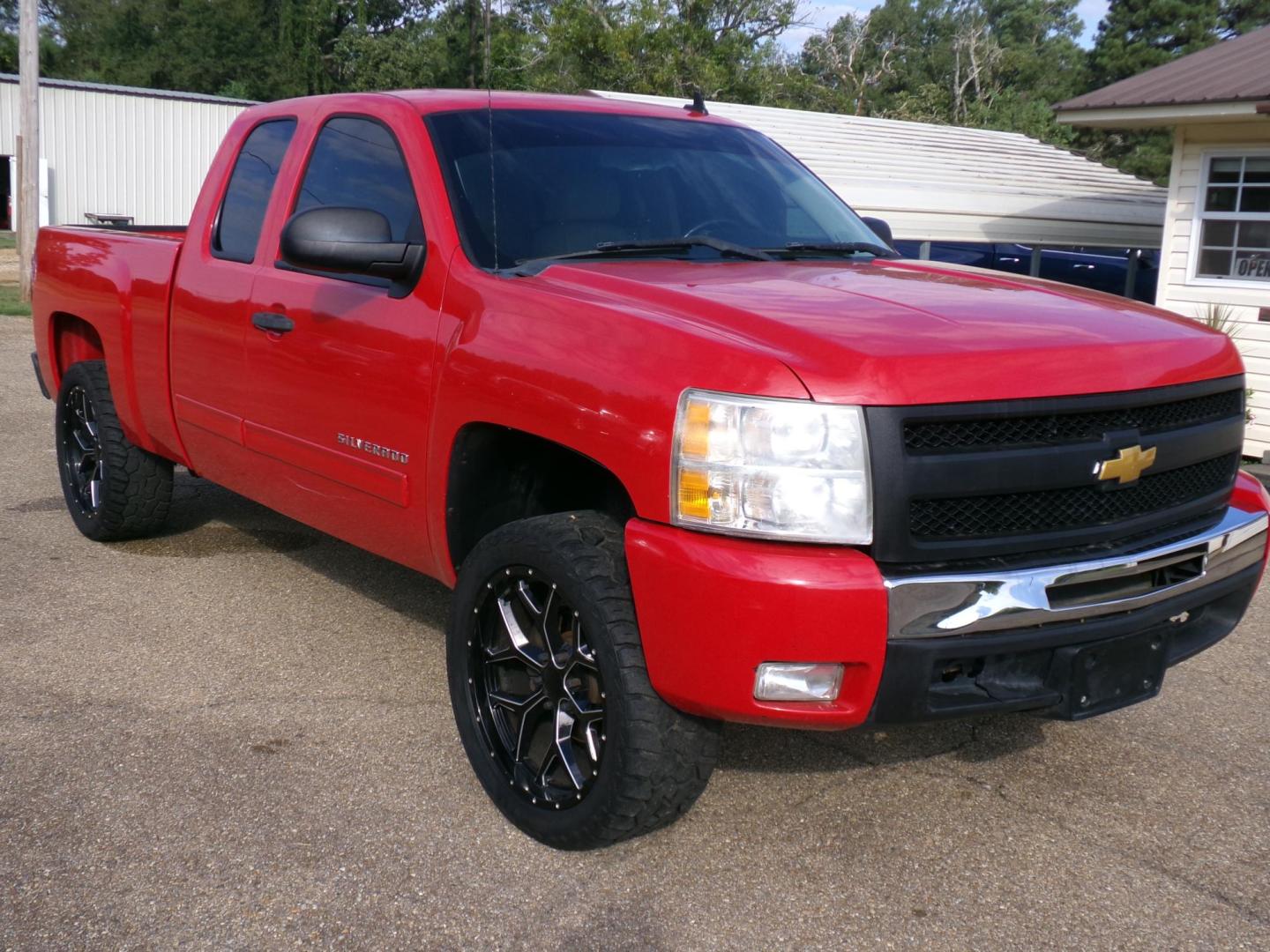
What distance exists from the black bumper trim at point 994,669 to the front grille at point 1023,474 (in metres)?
0.18

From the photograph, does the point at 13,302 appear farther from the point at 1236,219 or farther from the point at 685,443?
the point at 685,443

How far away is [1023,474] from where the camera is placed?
2.98 meters

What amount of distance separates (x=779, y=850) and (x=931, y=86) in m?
48.1

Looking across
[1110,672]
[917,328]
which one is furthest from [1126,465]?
[917,328]

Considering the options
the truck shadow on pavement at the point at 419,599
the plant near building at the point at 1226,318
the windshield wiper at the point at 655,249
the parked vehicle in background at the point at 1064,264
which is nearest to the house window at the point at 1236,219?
the plant near building at the point at 1226,318

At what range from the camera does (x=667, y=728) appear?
3.09 metres

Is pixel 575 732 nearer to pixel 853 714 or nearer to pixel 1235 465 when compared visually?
pixel 853 714

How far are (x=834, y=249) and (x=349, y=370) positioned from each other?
1581 millimetres

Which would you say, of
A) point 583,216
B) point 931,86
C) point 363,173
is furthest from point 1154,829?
point 931,86

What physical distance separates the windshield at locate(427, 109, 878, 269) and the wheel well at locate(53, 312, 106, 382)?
2.70m

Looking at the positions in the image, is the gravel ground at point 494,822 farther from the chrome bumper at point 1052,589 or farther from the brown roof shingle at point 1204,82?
the brown roof shingle at point 1204,82

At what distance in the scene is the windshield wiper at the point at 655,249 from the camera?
12.5 ft

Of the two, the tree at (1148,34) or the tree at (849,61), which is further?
the tree at (1148,34)

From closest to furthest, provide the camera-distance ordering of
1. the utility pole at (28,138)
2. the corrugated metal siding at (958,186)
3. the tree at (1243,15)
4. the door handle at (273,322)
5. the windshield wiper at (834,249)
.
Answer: the windshield wiper at (834,249) < the door handle at (273,322) < the corrugated metal siding at (958,186) < the utility pole at (28,138) < the tree at (1243,15)
